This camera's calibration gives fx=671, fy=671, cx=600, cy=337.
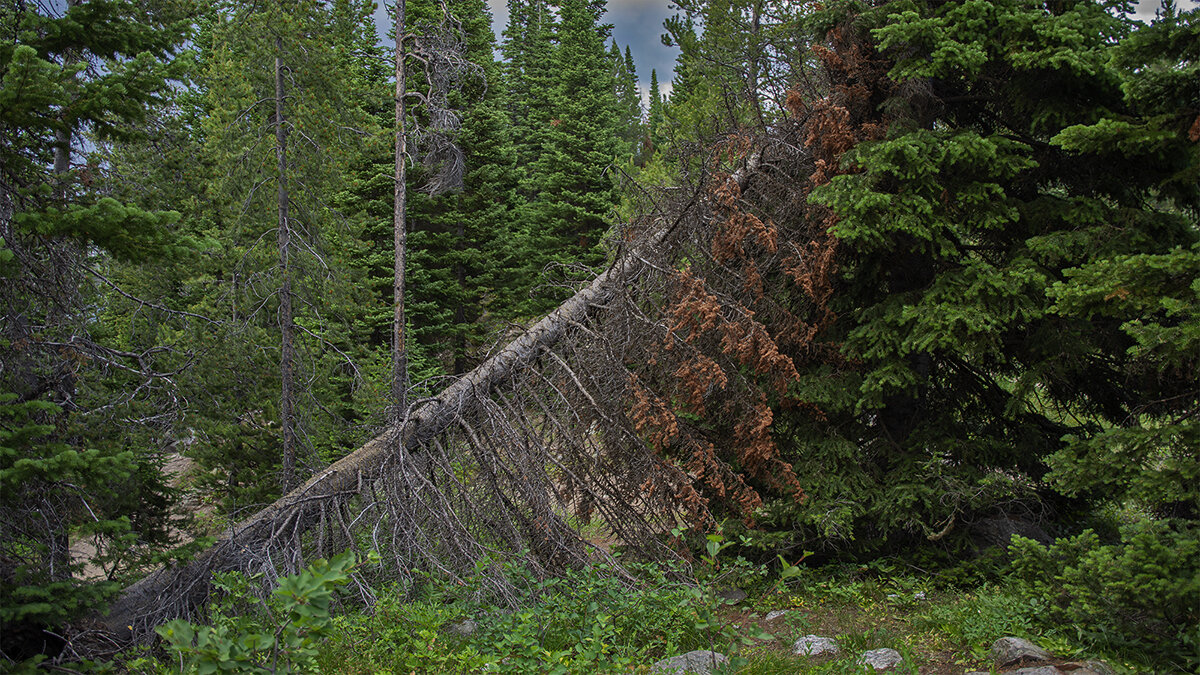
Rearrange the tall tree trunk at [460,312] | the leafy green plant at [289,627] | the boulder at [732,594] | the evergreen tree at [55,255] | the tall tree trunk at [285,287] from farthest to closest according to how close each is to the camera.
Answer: the tall tree trunk at [460,312] < the tall tree trunk at [285,287] < the boulder at [732,594] < the evergreen tree at [55,255] < the leafy green plant at [289,627]

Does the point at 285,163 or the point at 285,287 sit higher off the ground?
the point at 285,163

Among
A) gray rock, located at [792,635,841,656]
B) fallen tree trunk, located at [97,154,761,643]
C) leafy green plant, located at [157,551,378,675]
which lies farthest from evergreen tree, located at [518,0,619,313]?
leafy green plant, located at [157,551,378,675]

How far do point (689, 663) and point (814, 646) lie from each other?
1266 mm

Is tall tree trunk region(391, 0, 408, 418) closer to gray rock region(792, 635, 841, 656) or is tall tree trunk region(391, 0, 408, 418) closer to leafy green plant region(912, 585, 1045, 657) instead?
gray rock region(792, 635, 841, 656)

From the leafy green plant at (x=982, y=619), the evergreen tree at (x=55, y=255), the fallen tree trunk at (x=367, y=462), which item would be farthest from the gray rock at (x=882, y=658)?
the evergreen tree at (x=55, y=255)

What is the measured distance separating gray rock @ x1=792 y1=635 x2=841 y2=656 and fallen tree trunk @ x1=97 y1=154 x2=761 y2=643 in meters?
3.85

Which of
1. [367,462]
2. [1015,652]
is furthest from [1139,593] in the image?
[367,462]

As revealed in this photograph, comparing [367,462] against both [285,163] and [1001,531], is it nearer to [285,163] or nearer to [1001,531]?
[285,163]

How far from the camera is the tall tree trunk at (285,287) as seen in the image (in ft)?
35.1

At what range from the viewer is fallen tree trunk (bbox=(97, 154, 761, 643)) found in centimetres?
567

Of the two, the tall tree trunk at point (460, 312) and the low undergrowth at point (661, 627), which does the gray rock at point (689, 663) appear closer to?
the low undergrowth at point (661, 627)

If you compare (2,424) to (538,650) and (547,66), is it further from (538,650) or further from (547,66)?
(547,66)

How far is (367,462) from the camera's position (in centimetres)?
698

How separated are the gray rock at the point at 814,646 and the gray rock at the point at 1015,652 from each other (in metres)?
0.96
